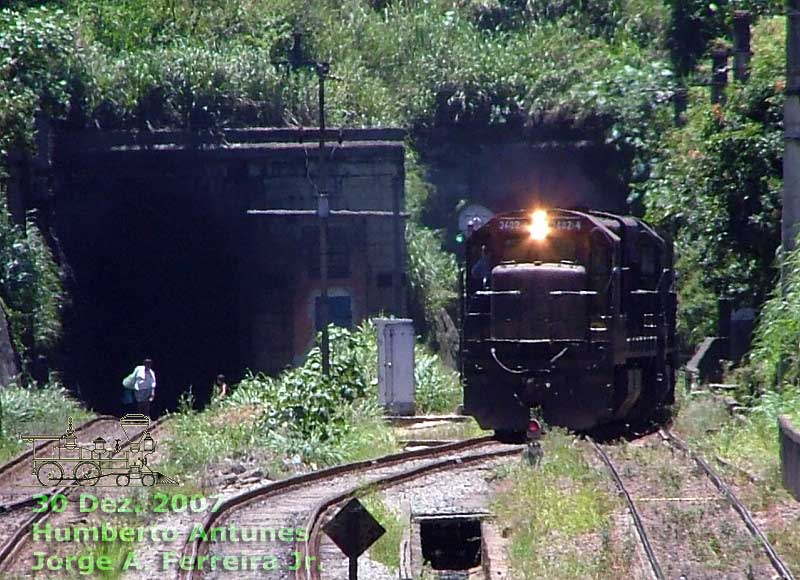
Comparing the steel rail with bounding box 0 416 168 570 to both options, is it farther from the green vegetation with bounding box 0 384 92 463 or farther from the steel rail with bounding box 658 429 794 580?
the steel rail with bounding box 658 429 794 580

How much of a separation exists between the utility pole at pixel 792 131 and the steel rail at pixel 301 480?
5.45 metres

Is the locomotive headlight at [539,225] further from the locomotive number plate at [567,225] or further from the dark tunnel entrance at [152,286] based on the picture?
the dark tunnel entrance at [152,286]

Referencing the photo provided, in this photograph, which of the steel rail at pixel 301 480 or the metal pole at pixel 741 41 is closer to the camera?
the steel rail at pixel 301 480

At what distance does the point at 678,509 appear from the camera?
15133 millimetres

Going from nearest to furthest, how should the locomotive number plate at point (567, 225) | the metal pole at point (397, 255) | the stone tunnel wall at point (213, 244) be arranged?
the locomotive number plate at point (567, 225), the stone tunnel wall at point (213, 244), the metal pole at point (397, 255)

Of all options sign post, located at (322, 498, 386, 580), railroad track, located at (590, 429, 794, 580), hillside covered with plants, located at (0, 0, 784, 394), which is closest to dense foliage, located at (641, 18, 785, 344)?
hillside covered with plants, located at (0, 0, 784, 394)

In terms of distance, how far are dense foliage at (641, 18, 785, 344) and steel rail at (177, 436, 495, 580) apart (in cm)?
757

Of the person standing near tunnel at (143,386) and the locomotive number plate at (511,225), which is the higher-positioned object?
the locomotive number plate at (511,225)

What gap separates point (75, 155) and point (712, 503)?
2422 cm

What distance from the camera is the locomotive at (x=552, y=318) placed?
63.9 feet

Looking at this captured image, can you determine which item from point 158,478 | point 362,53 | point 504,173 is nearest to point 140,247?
point 504,173

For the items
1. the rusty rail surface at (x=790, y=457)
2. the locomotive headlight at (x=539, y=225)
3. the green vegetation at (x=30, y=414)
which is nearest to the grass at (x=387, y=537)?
the rusty rail surface at (x=790, y=457)

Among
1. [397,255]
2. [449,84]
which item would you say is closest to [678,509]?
[397,255]

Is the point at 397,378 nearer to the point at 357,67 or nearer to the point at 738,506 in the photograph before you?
the point at 738,506
